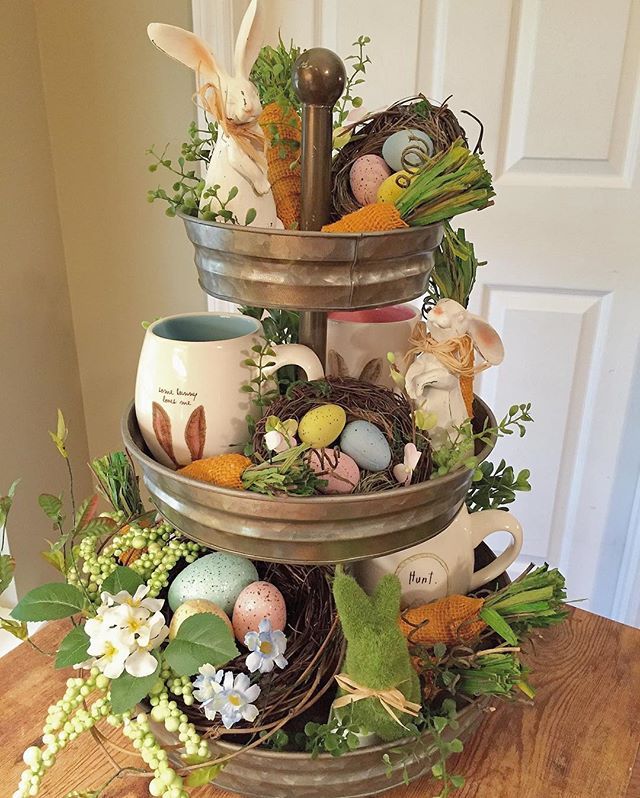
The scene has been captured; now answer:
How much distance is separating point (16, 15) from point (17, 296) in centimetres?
47

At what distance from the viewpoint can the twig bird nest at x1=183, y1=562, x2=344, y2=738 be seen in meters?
0.57

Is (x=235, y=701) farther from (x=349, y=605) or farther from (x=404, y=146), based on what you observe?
(x=404, y=146)

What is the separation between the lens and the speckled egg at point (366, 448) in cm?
54

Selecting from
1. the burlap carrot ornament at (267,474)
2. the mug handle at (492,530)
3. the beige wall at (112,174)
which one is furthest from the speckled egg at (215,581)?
the beige wall at (112,174)

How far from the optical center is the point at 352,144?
24.2 inches

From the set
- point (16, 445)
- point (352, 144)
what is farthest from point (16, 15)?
point (352, 144)

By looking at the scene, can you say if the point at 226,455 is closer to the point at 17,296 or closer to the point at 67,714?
the point at 67,714

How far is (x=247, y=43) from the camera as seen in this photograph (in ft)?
1.73

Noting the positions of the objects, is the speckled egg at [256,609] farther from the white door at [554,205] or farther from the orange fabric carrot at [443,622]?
the white door at [554,205]

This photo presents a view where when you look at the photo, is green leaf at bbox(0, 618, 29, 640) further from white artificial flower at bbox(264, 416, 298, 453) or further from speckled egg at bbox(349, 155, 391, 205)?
speckled egg at bbox(349, 155, 391, 205)

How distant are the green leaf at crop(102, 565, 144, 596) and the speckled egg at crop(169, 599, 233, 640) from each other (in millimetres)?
42

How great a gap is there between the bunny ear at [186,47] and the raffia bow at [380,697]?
0.48 m

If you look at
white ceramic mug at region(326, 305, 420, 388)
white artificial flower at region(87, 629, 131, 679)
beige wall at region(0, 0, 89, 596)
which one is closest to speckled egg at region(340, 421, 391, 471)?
white ceramic mug at region(326, 305, 420, 388)

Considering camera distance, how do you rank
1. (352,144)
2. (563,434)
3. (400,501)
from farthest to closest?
1. (563,434)
2. (352,144)
3. (400,501)
